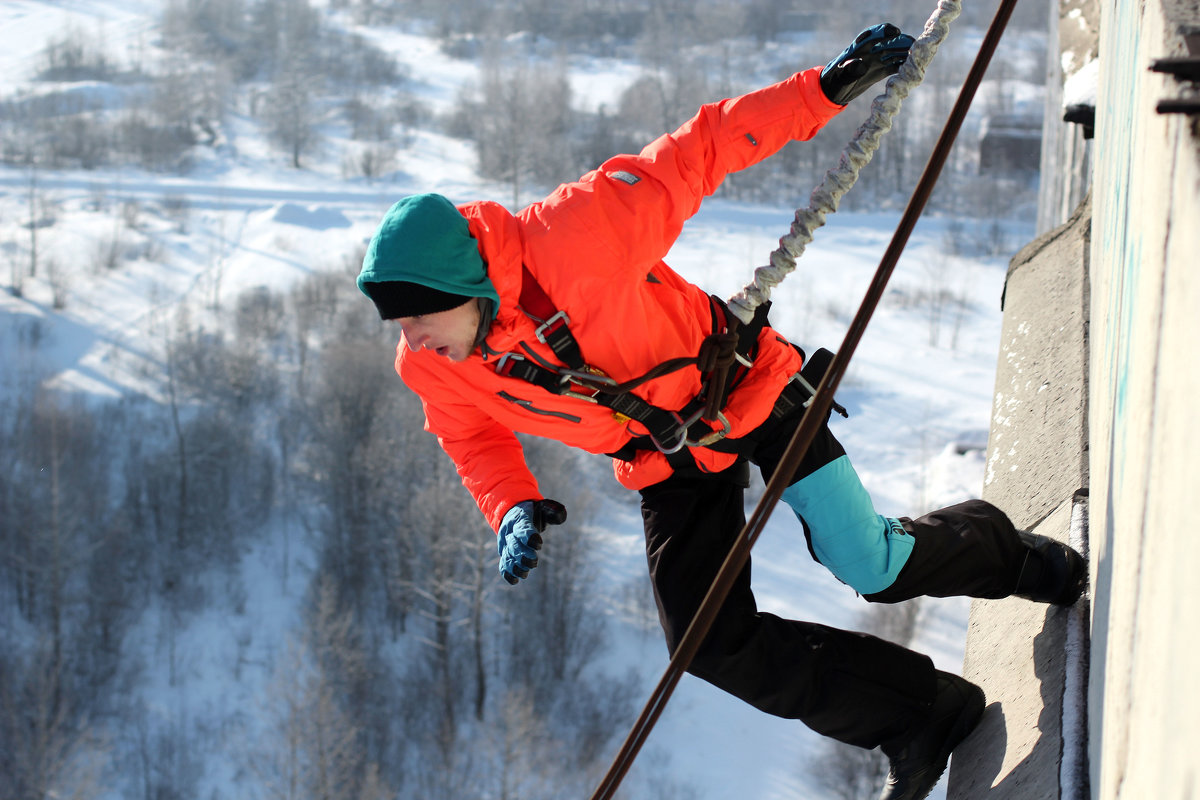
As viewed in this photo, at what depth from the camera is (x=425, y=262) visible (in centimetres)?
183

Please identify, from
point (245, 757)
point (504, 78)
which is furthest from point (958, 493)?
point (504, 78)

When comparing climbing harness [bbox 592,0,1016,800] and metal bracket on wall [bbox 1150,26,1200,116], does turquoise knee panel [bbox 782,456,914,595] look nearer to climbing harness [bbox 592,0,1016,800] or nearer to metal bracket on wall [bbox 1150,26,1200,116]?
climbing harness [bbox 592,0,1016,800]

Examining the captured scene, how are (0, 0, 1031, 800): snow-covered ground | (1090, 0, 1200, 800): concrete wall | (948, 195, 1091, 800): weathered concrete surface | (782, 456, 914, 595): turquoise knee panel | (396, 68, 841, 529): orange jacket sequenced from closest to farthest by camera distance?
(1090, 0, 1200, 800): concrete wall < (948, 195, 1091, 800): weathered concrete surface < (396, 68, 841, 529): orange jacket < (782, 456, 914, 595): turquoise knee panel < (0, 0, 1031, 800): snow-covered ground

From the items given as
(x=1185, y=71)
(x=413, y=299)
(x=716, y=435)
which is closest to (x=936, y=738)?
(x=716, y=435)

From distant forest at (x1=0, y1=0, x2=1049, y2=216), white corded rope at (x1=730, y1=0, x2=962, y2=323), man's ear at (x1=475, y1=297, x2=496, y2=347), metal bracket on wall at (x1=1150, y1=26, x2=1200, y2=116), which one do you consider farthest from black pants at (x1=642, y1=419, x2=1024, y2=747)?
distant forest at (x1=0, y1=0, x2=1049, y2=216)

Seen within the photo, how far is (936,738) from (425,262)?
1.35 m

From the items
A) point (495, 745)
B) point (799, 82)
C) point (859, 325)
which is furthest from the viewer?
point (495, 745)

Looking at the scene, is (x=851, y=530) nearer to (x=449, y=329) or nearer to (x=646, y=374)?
(x=646, y=374)

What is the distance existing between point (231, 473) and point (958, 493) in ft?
44.2

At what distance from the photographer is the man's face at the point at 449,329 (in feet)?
6.22

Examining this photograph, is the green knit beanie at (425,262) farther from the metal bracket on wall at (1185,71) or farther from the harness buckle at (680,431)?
the metal bracket on wall at (1185,71)

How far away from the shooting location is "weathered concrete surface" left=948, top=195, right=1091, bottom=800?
178cm

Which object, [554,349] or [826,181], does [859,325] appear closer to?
[826,181]

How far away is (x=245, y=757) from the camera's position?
660 inches
